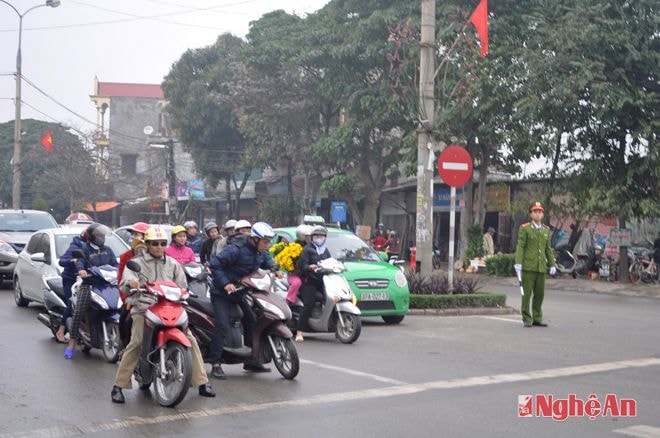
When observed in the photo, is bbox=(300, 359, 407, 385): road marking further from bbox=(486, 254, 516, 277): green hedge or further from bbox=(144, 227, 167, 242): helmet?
bbox=(486, 254, 516, 277): green hedge

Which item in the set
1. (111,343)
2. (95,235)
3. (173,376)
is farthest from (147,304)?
(95,235)

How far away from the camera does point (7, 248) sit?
21.1 metres

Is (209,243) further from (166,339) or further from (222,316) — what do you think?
(166,339)

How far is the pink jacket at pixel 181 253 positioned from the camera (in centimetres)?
1243

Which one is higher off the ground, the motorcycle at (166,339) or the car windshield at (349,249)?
the car windshield at (349,249)

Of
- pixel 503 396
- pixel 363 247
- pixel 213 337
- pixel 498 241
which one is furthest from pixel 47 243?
pixel 498 241

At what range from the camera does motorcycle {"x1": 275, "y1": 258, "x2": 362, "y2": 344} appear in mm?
13188

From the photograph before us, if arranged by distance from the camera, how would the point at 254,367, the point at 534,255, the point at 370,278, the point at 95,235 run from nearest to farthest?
the point at 254,367 < the point at 95,235 < the point at 534,255 < the point at 370,278

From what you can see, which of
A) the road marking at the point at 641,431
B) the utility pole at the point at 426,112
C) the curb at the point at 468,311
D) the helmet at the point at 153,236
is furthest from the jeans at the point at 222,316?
the utility pole at the point at 426,112

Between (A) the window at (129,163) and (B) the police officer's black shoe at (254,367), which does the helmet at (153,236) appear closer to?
(B) the police officer's black shoe at (254,367)

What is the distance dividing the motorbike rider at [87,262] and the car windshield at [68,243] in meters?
3.10

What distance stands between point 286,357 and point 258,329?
1.36ft

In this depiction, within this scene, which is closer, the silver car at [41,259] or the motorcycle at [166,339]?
the motorcycle at [166,339]

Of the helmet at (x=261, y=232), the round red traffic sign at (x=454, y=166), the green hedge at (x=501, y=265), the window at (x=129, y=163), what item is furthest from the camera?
the window at (x=129, y=163)
